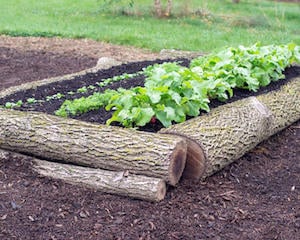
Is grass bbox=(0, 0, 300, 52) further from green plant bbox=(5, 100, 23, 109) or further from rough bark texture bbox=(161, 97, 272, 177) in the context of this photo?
rough bark texture bbox=(161, 97, 272, 177)

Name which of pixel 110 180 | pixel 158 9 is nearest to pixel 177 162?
pixel 110 180

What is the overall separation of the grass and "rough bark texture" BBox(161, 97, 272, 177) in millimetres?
5249

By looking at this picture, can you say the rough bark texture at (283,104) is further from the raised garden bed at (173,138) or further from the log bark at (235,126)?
the raised garden bed at (173,138)

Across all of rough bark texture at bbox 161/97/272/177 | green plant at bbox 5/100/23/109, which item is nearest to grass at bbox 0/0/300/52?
green plant at bbox 5/100/23/109

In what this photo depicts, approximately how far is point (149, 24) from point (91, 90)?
7.21m

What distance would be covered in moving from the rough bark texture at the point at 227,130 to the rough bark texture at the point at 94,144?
258 mm

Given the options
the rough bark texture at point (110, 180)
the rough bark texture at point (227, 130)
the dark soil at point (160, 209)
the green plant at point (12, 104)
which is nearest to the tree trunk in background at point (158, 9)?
the green plant at point (12, 104)

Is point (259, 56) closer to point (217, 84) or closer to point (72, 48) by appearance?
point (217, 84)

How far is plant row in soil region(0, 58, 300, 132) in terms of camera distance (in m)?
5.34

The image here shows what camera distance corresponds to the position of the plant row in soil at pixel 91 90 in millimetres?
5344

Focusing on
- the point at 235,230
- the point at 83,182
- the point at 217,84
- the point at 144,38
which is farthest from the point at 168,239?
the point at 144,38

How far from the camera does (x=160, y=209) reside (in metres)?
4.21

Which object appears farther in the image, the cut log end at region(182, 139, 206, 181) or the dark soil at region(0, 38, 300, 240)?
the cut log end at region(182, 139, 206, 181)

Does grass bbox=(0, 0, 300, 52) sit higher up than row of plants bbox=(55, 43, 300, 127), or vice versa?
row of plants bbox=(55, 43, 300, 127)
